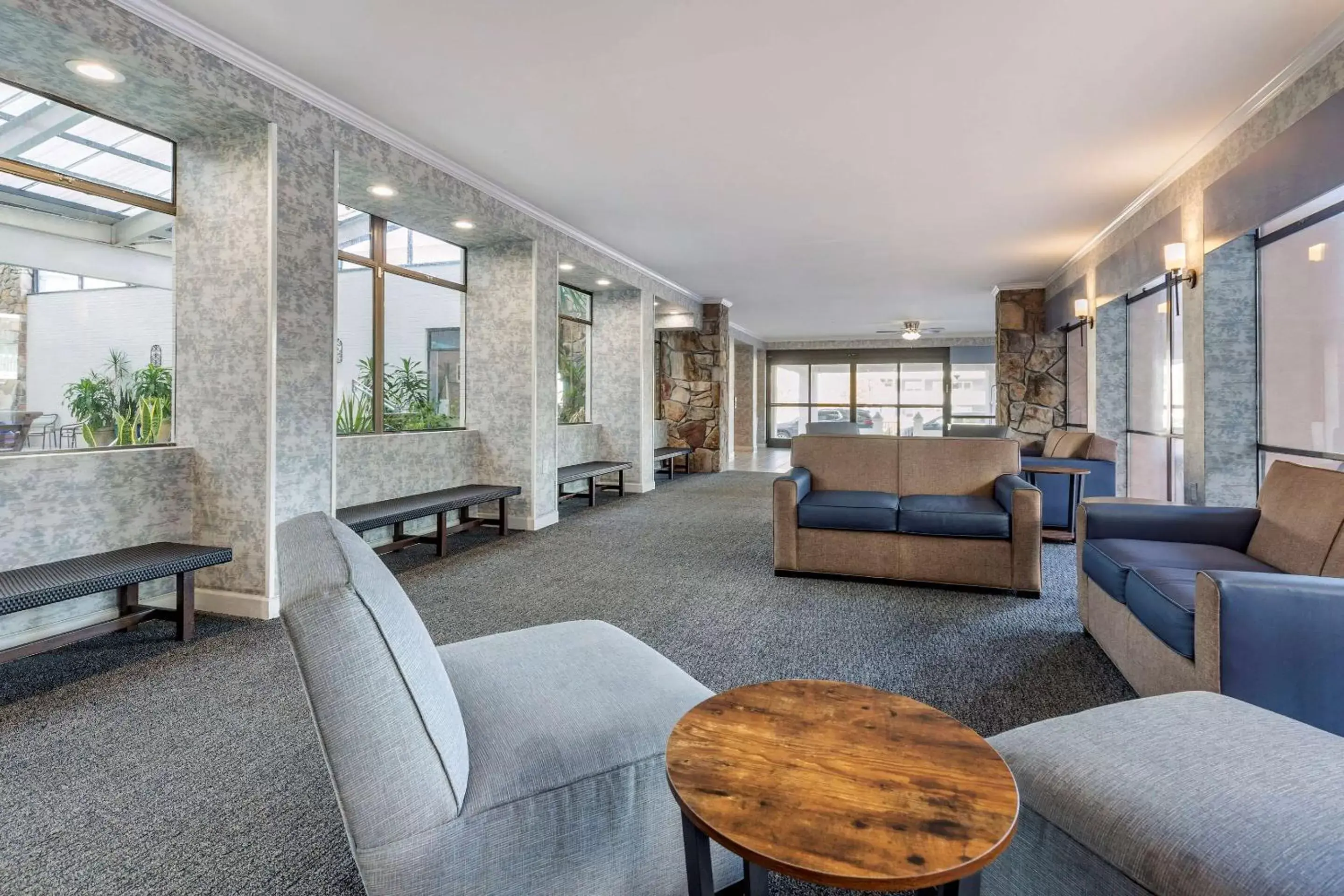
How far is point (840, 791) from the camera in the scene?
90cm

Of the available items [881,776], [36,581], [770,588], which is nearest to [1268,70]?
[770,588]

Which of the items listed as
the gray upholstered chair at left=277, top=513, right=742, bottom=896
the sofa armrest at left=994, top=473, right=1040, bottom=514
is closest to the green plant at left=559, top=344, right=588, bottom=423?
the sofa armrest at left=994, top=473, right=1040, bottom=514

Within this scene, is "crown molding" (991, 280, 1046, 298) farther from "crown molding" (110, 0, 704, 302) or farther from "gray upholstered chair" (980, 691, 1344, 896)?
"gray upholstered chair" (980, 691, 1344, 896)

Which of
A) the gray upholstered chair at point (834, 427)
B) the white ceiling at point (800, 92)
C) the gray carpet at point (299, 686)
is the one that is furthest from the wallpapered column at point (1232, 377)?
the gray upholstered chair at point (834, 427)

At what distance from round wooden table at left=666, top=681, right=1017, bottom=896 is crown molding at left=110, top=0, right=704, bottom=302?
335cm

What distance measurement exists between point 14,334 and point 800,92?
12.3 feet

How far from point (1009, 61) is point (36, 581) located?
4.50m

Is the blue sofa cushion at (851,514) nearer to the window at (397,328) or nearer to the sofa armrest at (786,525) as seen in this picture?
the sofa armrest at (786,525)

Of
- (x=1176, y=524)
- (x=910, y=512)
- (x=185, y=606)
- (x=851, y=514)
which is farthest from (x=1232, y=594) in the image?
(x=185, y=606)

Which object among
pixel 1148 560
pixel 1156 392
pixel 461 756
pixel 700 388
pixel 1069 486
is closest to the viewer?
pixel 461 756

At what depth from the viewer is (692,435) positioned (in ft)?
31.4

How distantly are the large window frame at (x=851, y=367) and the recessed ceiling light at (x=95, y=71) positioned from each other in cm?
1261

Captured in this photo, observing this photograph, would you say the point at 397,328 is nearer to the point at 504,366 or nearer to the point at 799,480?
the point at 504,366

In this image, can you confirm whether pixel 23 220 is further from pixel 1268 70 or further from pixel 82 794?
pixel 1268 70
